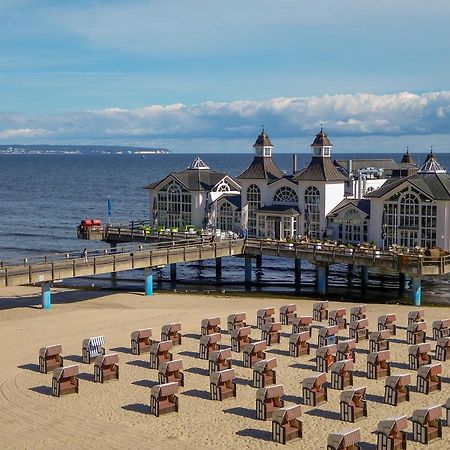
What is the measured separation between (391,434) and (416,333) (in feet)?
40.2

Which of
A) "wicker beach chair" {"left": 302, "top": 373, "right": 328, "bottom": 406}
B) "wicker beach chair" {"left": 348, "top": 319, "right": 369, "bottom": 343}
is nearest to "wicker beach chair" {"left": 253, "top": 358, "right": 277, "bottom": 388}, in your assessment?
"wicker beach chair" {"left": 302, "top": 373, "right": 328, "bottom": 406}

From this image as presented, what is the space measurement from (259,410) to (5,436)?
6.97 metres

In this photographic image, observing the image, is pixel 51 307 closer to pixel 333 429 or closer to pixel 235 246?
pixel 235 246

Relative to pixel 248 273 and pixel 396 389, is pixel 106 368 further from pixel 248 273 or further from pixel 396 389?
pixel 248 273

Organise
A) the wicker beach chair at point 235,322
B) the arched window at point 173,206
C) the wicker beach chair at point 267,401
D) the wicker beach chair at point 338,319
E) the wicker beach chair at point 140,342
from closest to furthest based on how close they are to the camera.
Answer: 1. the wicker beach chair at point 267,401
2. the wicker beach chair at point 140,342
3. the wicker beach chair at point 235,322
4. the wicker beach chair at point 338,319
5. the arched window at point 173,206

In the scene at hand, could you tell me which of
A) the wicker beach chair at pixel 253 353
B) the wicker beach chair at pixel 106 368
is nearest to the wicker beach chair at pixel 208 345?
the wicker beach chair at pixel 253 353

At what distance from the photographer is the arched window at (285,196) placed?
53.7m

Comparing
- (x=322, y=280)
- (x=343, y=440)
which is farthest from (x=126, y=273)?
(x=343, y=440)

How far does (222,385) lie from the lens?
24.9 m

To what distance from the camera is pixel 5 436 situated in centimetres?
2189

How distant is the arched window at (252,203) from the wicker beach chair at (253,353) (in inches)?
1056

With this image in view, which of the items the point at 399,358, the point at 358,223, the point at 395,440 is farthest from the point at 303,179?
the point at 395,440

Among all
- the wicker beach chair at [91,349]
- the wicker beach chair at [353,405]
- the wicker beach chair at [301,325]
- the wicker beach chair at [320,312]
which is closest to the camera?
the wicker beach chair at [353,405]

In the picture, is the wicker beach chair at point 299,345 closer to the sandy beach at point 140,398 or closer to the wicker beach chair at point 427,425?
the sandy beach at point 140,398
